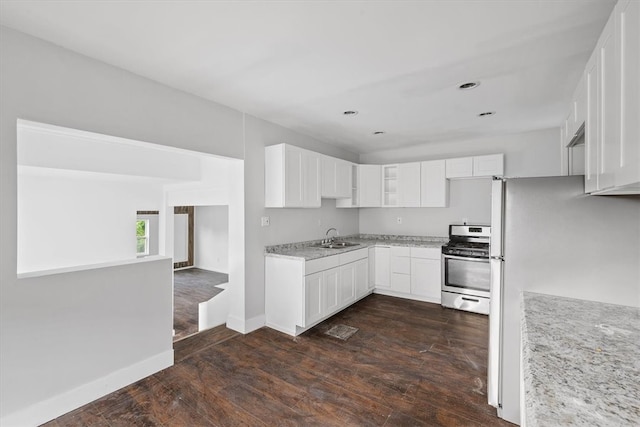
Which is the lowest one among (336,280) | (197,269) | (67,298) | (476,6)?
(197,269)

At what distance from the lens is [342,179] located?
15.7 ft

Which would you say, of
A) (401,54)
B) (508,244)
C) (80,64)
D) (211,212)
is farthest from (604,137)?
(211,212)

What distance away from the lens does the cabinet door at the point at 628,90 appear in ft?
3.45

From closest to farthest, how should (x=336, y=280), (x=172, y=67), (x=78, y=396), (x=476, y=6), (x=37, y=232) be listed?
1. (x=476, y=6)
2. (x=78, y=396)
3. (x=172, y=67)
4. (x=336, y=280)
5. (x=37, y=232)

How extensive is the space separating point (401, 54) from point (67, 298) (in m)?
3.06

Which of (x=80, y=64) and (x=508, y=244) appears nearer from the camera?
(x=508, y=244)

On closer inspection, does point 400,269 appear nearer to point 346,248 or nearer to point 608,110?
point 346,248

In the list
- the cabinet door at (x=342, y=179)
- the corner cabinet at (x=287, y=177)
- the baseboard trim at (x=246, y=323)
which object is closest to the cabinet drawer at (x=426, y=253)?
the cabinet door at (x=342, y=179)

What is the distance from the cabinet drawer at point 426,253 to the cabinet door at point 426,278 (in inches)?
2.4

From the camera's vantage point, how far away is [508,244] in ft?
6.72

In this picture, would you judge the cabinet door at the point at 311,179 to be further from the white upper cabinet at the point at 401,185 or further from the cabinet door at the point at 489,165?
the cabinet door at the point at 489,165

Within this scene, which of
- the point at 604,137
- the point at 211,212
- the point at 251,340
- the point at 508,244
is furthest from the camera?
the point at 211,212

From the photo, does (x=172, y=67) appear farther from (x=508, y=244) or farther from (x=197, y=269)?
(x=197, y=269)

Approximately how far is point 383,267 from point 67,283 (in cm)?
409
